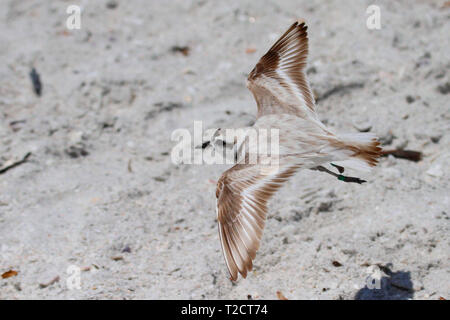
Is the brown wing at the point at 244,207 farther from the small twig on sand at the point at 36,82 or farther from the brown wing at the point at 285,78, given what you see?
the small twig on sand at the point at 36,82

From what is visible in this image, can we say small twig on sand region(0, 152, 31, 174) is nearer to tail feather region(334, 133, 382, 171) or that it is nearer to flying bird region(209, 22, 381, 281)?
flying bird region(209, 22, 381, 281)

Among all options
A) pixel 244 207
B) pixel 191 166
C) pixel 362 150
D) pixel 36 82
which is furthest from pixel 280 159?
pixel 36 82

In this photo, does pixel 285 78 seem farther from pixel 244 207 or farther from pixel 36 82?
→ pixel 36 82

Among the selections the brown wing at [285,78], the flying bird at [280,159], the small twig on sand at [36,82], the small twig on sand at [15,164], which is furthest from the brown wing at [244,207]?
the small twig on sand at [36,82]

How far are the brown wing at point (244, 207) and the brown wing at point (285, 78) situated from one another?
716 mm

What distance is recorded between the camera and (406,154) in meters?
3.93

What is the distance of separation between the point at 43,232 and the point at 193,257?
39.5 inches

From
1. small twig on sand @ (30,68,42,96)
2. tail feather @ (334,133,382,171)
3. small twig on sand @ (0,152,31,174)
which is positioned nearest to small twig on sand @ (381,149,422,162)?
tail feather @ (334,133,382,171)

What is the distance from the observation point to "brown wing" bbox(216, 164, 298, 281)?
278 cm

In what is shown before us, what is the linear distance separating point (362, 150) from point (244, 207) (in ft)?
2.49

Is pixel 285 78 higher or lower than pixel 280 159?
higher

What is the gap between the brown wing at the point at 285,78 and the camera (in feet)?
11.9
